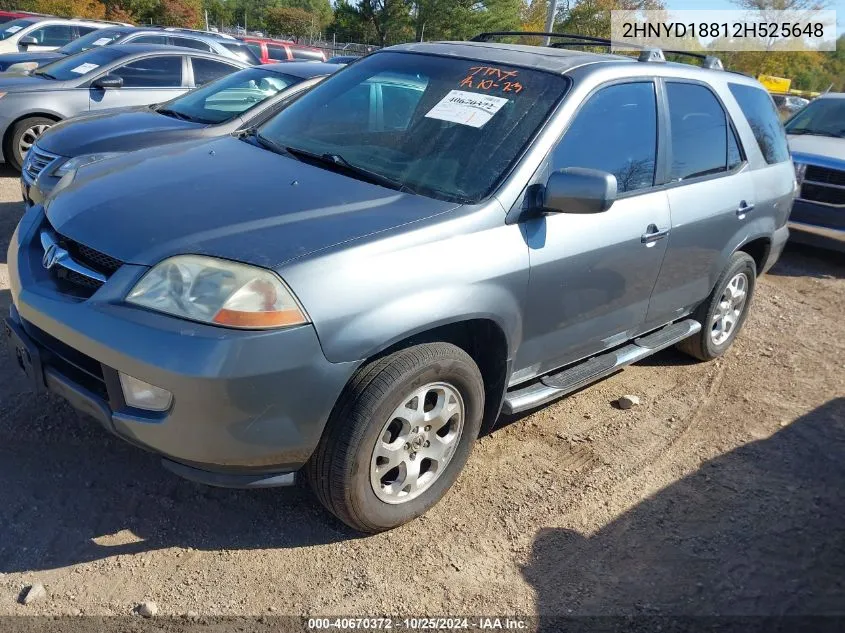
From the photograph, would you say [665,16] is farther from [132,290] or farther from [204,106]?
[132,290]

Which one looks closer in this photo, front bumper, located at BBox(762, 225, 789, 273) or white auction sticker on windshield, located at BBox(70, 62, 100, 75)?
front bumper, located at BBox(762, 225, 789, 273)

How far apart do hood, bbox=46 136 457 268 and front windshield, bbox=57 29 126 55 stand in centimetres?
978

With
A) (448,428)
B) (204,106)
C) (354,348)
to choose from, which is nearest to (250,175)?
(354,348)

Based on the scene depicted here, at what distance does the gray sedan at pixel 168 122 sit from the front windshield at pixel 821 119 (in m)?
5.93

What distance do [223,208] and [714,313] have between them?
3348mm

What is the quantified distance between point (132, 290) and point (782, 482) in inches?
126

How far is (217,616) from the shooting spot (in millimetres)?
2527

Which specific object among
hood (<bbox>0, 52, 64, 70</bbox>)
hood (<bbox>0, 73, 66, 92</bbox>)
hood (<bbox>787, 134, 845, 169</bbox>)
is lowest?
hood (<bbox>787, 134, 845, 169</bbox>)

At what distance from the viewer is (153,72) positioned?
836cm

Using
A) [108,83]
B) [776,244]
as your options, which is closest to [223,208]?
[776,244]

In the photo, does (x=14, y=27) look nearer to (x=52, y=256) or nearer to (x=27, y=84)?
(x=27, y=84)

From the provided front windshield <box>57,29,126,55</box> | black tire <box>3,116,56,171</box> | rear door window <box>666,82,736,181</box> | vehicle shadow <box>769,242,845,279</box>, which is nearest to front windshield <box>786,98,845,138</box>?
vehicle shadow <box>769,242,845,279</box>

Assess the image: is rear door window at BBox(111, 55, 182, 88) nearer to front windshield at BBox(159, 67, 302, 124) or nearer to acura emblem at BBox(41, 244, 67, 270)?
front windshield at BBox(159, 67, 302, 124)

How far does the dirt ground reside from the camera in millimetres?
2684
